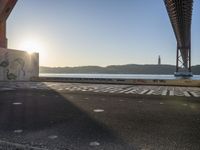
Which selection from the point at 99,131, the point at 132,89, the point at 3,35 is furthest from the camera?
the point at 3,35

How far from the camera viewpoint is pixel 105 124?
176 inches

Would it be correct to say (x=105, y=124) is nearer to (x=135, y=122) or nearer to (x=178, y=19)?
(x=135, y=122)

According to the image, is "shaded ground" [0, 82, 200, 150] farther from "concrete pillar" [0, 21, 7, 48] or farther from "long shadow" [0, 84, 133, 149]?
"concrete pillar" [0, 21, 7, 48]

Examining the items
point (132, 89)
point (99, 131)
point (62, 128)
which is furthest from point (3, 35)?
point (99, 131)

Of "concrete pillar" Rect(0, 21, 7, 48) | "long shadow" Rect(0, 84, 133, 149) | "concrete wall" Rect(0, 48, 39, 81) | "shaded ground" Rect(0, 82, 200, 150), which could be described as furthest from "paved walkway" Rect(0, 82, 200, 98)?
"concrete pillar" Rect(0, 21, 7, 48)

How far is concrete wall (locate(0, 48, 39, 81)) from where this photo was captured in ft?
85.3

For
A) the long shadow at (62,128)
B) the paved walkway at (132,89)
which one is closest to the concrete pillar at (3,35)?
the paved walkway at (132,89)

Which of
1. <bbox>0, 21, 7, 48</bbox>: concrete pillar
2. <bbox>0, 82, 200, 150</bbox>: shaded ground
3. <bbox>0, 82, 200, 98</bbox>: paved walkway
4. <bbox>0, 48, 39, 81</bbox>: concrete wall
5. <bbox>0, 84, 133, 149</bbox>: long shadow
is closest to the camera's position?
<bbox>0, 82, 200, 150</bbox>: shaded ground

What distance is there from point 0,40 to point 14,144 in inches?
1073

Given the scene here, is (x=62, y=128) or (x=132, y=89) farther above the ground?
(x=62, y=128)

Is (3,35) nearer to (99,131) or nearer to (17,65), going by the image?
(17,65)

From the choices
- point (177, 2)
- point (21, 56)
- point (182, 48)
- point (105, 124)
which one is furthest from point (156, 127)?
point (182, 48)

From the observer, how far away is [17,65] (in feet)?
91.2

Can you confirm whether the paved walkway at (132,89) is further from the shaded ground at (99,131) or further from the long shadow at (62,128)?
the long shadow at (62,128)
